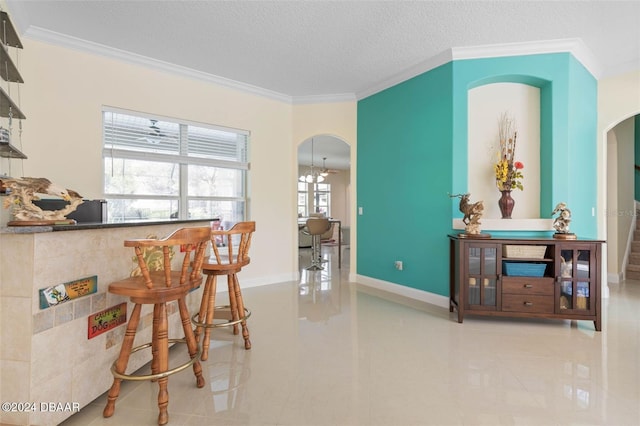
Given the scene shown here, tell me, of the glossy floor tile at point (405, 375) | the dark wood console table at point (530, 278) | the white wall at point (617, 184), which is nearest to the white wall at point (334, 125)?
the glossy floor tile at point (405, 375)

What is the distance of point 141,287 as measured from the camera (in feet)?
5.13

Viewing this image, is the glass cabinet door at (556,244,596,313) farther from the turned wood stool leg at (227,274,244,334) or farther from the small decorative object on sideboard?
the turned wood stool leg at (227,274,244,334)

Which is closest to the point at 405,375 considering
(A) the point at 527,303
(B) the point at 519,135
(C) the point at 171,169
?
(A) the point at 527,303

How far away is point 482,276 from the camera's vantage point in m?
2.92

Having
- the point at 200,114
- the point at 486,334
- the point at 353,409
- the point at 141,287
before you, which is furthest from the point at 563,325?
the point at 200,114

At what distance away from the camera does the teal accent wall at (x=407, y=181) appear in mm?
3506

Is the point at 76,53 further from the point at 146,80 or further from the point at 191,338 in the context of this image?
the point at 191,338

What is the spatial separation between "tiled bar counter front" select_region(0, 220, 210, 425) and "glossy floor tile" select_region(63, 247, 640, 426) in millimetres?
223

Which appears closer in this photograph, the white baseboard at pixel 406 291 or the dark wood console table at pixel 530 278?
the dark wood console table at pixel 530 278

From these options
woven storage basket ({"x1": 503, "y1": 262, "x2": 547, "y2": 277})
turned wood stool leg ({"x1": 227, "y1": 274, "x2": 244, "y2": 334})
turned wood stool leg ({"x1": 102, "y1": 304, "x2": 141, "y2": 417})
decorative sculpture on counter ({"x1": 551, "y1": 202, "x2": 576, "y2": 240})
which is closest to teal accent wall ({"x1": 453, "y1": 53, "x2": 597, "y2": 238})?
decorative sculpture on counter ({"x1": 551, "y1": 202, "x2": 576, "y2": 240})

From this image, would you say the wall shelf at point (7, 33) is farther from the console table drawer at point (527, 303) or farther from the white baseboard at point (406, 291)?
the console table drawer at point (527, 303)

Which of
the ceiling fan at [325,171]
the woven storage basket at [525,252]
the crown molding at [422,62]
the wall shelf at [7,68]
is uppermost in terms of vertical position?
the crown molding at [422,62]

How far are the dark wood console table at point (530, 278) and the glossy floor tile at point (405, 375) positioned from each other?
0.17 metres

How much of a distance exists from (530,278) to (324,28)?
10.0 ft
